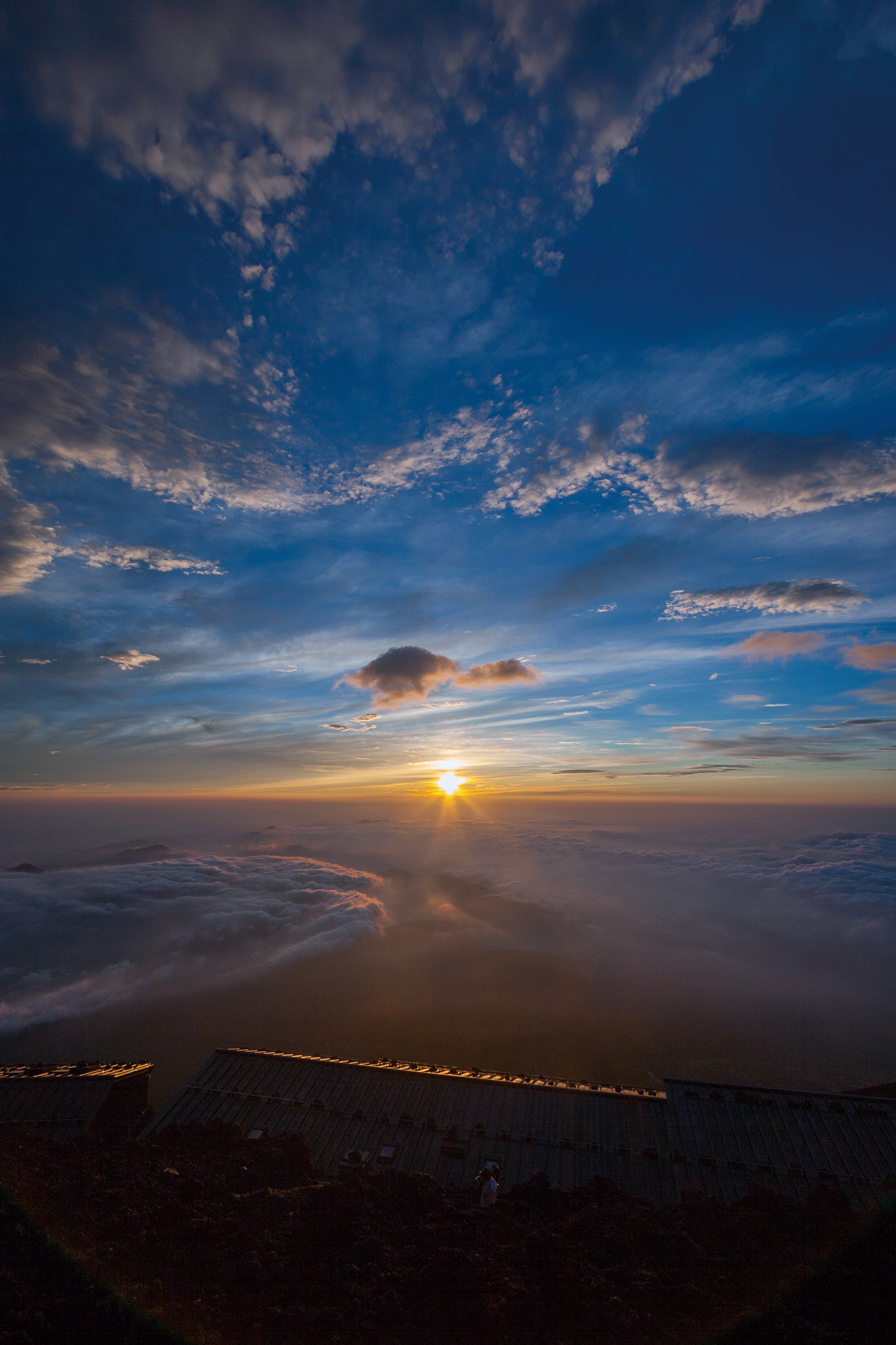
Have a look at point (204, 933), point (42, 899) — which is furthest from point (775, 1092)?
point (42, 899)

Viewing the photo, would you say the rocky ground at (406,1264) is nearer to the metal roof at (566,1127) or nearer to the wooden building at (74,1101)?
the metal roof at (566,1127)

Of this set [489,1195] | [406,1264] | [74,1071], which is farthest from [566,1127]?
[74,1071]

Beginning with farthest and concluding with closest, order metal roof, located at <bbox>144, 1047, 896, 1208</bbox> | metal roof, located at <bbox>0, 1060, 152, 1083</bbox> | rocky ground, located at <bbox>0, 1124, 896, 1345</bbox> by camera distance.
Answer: metal roof, located at <bbox>0, 1060, 152, 1083</bbox> < metal roof, located at <bbox>144, 1047, 896, 1208</bbox> < rocky ground, located at <bbox>0, 1124, 896, 1345</bbox>

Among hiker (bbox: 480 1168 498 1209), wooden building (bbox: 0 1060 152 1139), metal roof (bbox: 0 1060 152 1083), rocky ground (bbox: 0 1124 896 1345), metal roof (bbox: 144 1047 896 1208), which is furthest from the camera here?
metal roof (bbox: 0 1060 152 1083)

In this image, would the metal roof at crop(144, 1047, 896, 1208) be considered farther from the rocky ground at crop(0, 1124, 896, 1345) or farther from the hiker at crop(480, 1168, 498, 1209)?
the hiker at crop(480, 1168, 498, 1209)

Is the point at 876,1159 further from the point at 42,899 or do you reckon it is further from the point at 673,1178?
the point at 42,899

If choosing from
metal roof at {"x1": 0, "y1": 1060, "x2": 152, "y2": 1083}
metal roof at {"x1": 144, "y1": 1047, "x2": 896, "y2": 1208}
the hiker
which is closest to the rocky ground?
the hiker

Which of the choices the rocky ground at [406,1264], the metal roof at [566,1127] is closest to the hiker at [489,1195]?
the rocky ground at [406,1264]
